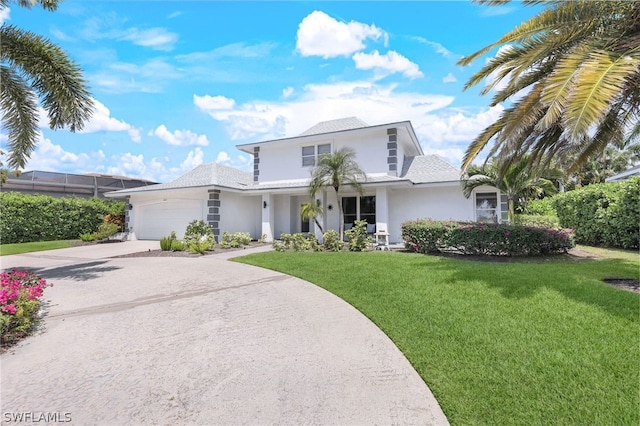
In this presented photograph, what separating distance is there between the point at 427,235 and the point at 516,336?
7351 mm

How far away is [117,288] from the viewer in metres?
7.82

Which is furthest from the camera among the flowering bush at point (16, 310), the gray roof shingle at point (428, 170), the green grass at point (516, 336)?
the gray roof shingle at point (428, 170)

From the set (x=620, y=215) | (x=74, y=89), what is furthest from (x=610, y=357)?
(x=74, y=89)

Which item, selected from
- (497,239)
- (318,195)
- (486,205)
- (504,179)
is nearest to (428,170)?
(486,205)

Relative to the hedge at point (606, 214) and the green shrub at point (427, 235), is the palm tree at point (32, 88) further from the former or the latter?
the hedge at point (606, 214)

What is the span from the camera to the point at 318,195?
17469mm

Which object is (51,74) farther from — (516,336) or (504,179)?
(504,179)

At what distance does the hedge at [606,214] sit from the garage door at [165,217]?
1846 cm

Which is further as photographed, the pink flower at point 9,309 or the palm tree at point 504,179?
the palm tree at point 504,179

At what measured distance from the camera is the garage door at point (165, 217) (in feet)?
62.6

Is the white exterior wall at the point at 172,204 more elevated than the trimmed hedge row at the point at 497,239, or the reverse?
the white exterior wall at the point at 172,204

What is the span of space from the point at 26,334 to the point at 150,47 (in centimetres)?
851

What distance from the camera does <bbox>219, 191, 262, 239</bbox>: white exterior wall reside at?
731 inches

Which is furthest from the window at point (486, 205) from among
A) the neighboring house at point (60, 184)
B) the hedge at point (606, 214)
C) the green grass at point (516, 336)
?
the neighboring house at point (60, 184)
